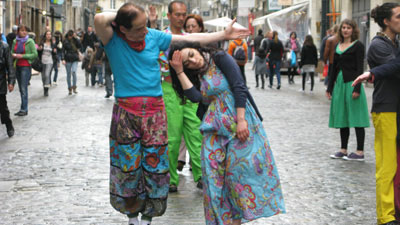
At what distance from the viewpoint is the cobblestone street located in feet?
20.2

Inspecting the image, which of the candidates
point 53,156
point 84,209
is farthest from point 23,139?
point 84,209

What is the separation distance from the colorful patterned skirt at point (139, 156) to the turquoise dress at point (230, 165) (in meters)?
0.42

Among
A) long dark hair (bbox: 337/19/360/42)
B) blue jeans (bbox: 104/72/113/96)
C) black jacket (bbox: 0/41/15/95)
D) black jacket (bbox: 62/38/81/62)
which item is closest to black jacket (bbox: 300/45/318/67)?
blue jeans (bbox: 104/72/113/96)

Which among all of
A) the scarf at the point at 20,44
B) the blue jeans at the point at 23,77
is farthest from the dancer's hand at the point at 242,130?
the scarf at the point at 20,44

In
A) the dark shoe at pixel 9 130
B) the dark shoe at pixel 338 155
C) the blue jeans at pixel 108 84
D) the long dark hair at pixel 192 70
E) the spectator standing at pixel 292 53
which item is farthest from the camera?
the spectator standing at pixel 292 53

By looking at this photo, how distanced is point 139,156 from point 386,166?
6.38 ft

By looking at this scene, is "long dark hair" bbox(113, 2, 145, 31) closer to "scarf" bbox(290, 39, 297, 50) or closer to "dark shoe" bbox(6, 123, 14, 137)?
"dark shoe" bbox(6, 123, 14, 137)

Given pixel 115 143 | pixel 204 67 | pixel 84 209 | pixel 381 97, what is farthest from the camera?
pixel 84 209

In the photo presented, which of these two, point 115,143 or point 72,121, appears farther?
point 72,121

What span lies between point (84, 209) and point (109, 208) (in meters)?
0.22

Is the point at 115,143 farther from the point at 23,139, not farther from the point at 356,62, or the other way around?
the point at 23,139

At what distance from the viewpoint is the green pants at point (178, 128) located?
23.0ft

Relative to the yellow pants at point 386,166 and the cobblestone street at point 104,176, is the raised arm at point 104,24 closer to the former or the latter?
the cobblestone street at point 104,176

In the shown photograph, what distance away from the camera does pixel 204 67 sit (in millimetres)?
4840
